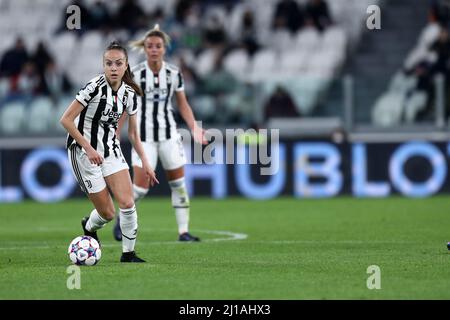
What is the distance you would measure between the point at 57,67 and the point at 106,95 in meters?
13.5

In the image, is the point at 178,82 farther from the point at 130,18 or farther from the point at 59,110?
the point at 130,18

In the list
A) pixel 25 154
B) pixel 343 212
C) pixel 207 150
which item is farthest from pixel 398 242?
pixel 25 154

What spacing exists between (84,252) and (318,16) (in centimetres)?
1458

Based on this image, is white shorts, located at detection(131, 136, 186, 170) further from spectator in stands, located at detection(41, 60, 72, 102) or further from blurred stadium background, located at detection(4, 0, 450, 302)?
spectator in stands, located at detection(41, 60, 72, 102)

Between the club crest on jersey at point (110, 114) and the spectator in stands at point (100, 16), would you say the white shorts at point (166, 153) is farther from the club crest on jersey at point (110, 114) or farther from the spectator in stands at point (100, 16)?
the spectator in stands at point (100, 16)

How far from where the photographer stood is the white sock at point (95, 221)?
1061 cm

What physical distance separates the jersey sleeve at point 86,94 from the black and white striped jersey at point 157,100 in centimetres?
300

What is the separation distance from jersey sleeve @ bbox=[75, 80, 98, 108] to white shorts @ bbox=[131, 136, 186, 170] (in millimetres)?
3095

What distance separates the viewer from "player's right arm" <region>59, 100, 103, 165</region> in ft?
32.4

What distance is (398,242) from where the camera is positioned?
12.2 m

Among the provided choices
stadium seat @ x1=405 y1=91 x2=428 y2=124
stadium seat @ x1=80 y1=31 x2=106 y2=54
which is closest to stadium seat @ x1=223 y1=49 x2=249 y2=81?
stadium seat @ x1=80 y1=31 x2=106 y2=54

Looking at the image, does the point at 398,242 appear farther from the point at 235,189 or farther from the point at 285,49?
the point at 285,49

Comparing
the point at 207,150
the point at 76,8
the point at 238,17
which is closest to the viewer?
the point at 207,150

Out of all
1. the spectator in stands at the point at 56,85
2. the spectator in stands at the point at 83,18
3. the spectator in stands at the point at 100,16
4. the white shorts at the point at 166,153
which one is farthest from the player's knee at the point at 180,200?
the spectator in stands at the point at 83,18
